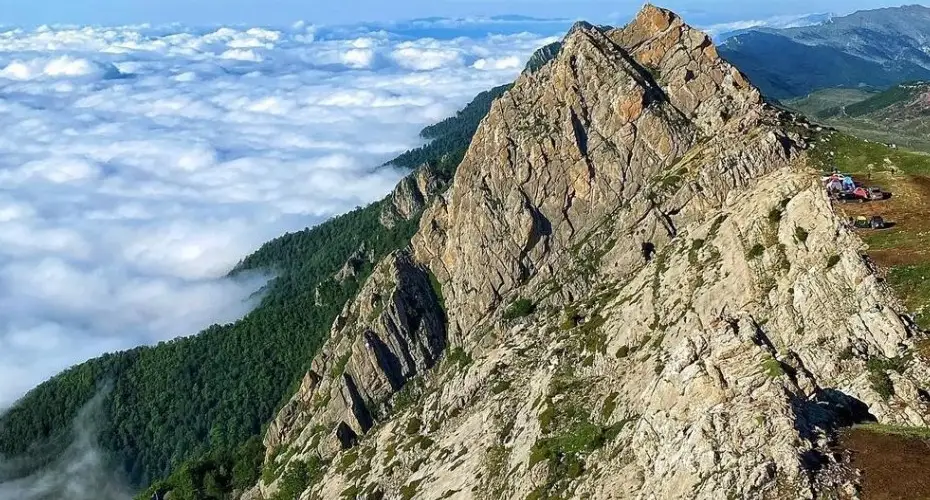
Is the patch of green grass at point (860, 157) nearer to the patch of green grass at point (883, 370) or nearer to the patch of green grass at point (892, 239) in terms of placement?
the patch of green grass at point (892, 239)

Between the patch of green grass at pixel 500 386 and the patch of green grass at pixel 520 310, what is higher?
the patch of green grass at pixel 520 310

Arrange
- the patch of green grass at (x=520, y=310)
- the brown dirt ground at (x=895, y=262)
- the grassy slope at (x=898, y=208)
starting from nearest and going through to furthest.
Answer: the brown dirt ground at (x=895, y=262) < the grassy slope at (x=898, y=208) < the patch of green grass at (x=520, y=310)

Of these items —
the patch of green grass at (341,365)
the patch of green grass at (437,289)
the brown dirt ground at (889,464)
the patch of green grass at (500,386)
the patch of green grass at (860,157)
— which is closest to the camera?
the brown dirt ground at (889,464)

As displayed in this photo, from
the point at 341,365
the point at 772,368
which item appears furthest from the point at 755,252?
the point at 341,365

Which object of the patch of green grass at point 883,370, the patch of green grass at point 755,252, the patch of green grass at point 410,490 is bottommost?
the patch of green grass at point 410,490

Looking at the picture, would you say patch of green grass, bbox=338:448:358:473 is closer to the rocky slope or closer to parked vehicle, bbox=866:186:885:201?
the rocky slope

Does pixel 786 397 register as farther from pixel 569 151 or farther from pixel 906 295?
pixel 569 151

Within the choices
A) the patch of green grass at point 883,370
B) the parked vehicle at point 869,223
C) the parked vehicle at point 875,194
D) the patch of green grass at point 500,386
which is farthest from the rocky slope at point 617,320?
the parked vehicle at point 875,194
